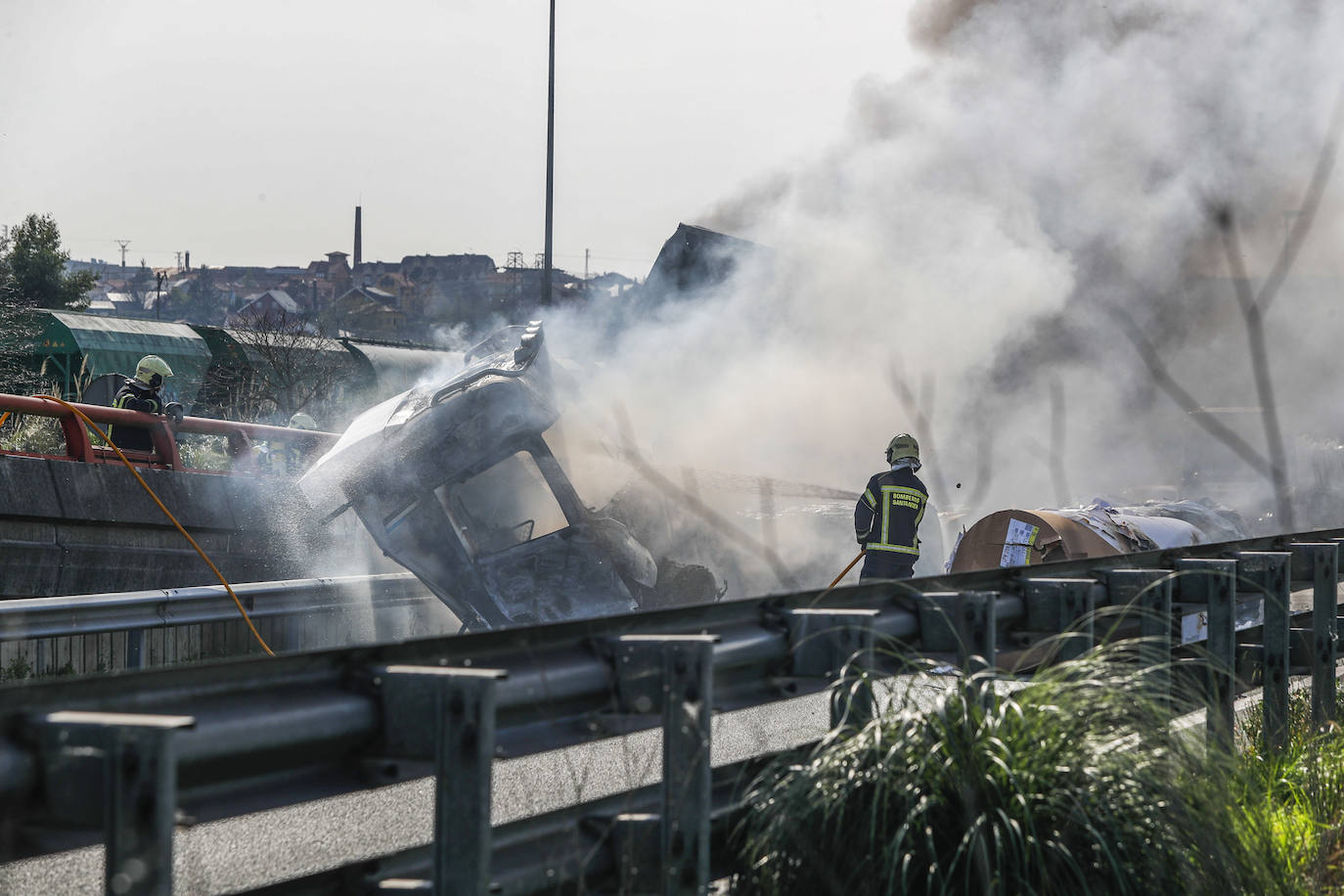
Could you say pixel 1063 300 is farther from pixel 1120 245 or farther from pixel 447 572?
pixel 447 572

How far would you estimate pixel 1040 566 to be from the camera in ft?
15.2

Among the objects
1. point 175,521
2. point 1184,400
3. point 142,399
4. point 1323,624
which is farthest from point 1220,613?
point 1184,400

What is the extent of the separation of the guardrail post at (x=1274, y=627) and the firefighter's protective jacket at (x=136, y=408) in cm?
839

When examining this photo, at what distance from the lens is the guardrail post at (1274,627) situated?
17.7ft

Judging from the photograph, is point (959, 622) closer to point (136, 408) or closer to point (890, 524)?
point (890, 524)

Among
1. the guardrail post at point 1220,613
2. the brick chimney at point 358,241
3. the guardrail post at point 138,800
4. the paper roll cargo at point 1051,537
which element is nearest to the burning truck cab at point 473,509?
the paper roll cargo at point 1051,537

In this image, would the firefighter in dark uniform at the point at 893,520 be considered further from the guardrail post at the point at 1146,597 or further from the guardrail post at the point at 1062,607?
the guardrail post at the point at 1062,607

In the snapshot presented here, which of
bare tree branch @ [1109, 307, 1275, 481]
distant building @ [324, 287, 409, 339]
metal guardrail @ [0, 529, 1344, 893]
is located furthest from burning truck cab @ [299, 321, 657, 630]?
distant building @ [324, 287, 409, 339]

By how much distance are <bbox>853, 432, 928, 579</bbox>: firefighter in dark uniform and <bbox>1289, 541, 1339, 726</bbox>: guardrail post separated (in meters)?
3.70

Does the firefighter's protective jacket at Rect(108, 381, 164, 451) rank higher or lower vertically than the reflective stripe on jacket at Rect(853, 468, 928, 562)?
higher

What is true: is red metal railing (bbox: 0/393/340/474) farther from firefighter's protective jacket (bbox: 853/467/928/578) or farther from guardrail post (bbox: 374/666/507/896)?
guardrail post (bbox: 374/666/507/896)

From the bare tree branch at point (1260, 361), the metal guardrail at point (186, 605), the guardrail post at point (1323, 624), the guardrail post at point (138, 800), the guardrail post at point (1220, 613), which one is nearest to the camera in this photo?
the guardrail post at point (138, 800)

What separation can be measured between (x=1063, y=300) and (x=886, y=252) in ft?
17.2

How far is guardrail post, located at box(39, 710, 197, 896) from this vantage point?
6.40 ft
